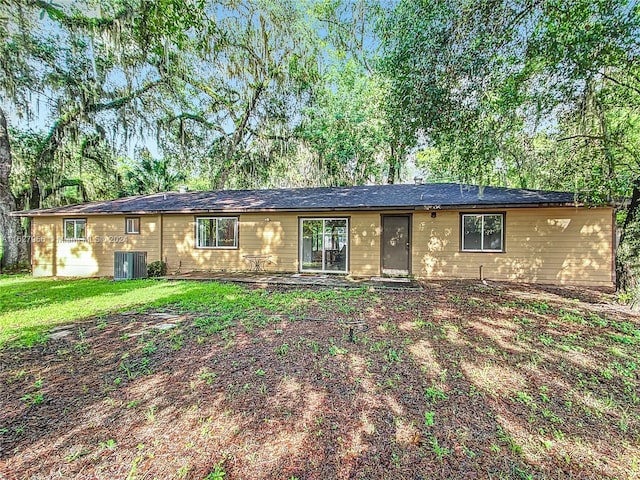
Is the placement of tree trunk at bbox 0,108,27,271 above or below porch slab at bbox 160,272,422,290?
above

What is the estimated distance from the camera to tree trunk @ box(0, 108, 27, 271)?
1070cm

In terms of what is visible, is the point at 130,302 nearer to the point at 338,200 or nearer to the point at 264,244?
the point at 264,244

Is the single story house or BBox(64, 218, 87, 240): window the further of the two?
BBox(64, 218, 87, 240): window

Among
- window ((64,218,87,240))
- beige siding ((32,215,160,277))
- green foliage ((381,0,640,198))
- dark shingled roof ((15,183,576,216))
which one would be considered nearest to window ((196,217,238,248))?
dark shingled roof ((15,183,576,216))

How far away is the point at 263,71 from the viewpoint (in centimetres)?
1183

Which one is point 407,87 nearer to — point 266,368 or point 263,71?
point 266,368

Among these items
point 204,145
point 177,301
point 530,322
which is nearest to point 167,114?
point 204,145

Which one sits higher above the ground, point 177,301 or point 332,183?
point 332,183

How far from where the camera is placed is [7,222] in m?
11.0

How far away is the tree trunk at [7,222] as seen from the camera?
421 inches

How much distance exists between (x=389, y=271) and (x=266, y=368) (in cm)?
644

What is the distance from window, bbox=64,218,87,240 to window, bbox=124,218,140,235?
1.57 meters

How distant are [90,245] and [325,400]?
11.2 meters

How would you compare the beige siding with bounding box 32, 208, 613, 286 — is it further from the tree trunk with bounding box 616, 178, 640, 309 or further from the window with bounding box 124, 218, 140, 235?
the tree trunk with bounding box 616, 178, 640, 309
